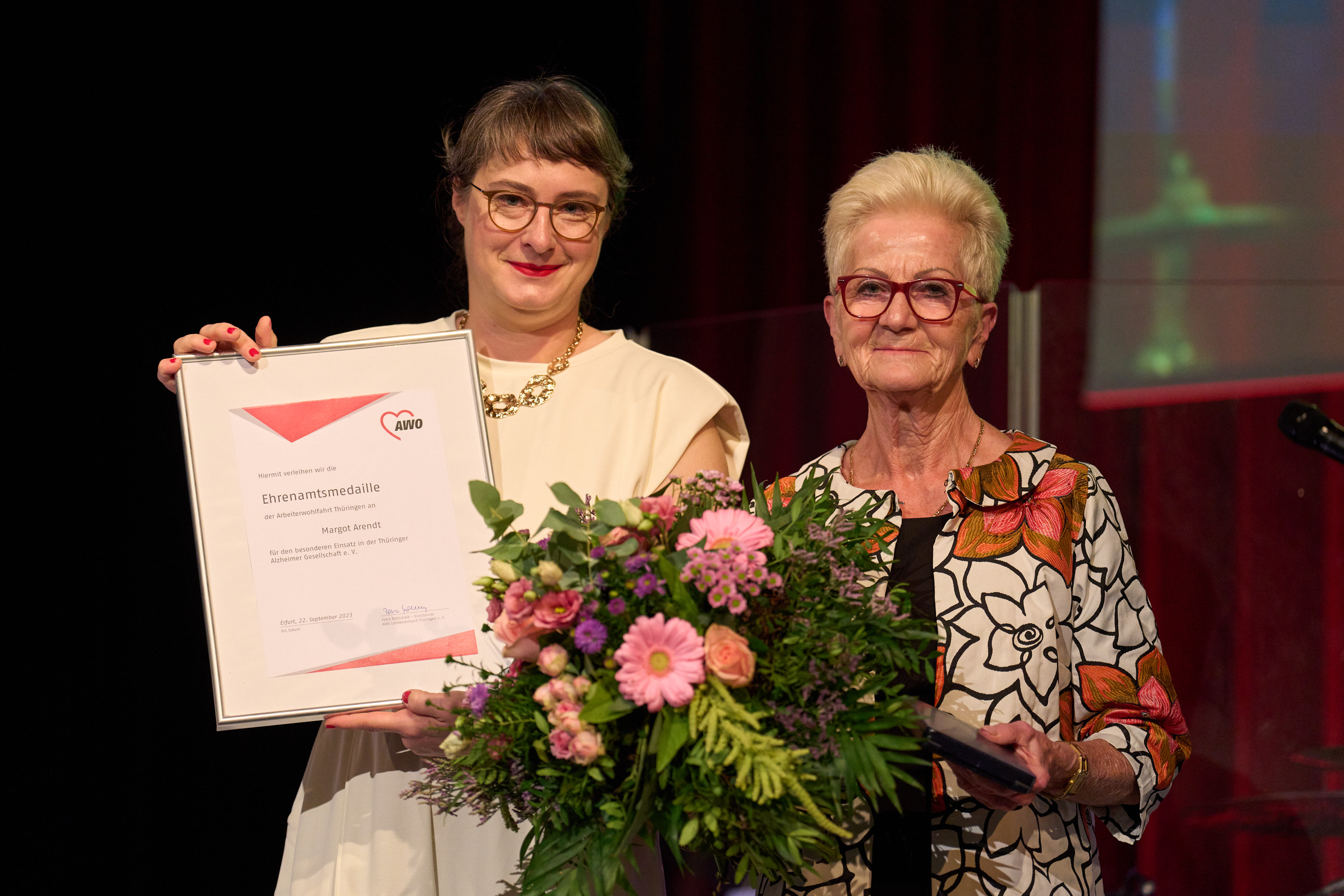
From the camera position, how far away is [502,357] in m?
2.06

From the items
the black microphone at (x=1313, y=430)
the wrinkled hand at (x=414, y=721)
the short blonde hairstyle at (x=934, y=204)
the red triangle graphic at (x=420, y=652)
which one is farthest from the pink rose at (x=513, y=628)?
the black microphone at (x=1313, y=430)

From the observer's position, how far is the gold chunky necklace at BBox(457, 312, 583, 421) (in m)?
2.00

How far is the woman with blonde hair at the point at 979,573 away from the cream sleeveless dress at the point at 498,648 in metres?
0.22

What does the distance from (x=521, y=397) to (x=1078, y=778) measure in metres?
1.03

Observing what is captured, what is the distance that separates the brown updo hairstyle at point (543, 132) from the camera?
6.33 feet

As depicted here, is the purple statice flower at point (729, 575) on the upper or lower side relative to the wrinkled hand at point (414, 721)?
upper

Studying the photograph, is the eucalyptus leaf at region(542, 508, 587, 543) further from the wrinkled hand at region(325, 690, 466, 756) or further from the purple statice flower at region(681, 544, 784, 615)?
the wrinkled hand at region(325, 690, 466, 756)

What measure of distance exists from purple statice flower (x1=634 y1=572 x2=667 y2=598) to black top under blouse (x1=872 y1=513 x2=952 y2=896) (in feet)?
1.46

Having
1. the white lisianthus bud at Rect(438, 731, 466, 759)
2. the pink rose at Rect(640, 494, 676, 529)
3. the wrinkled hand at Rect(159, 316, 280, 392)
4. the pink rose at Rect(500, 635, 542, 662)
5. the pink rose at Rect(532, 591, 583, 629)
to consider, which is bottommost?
the white lisianthus bud at Rect(438, 731, 466, 759)

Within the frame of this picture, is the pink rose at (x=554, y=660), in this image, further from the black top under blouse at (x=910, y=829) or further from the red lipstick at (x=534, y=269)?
the red lipstick at (x=534, y=269)

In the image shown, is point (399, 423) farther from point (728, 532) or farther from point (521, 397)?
point (728, 532)

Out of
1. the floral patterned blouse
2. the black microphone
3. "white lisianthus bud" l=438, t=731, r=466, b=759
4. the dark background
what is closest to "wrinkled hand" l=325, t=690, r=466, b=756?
"white lisianthus bud" l=438, t=731, r=466, b=759

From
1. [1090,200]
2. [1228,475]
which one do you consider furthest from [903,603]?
[1090,200]

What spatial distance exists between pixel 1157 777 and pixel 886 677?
512mm
